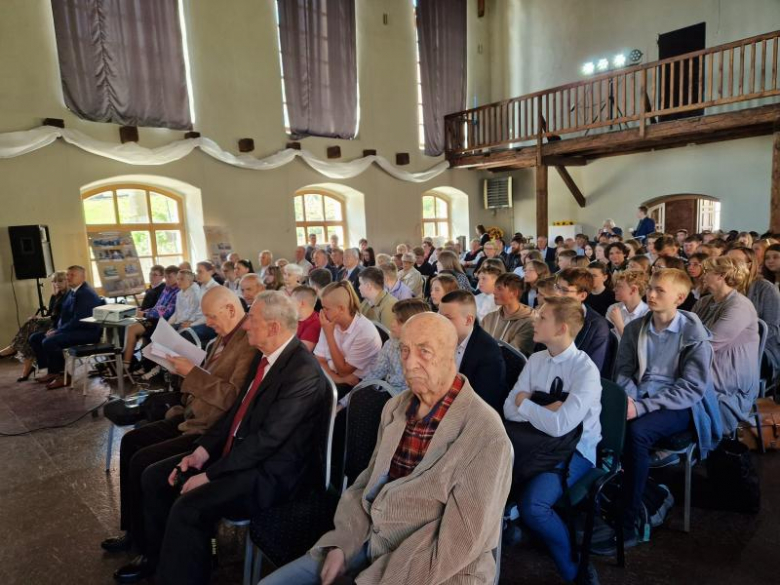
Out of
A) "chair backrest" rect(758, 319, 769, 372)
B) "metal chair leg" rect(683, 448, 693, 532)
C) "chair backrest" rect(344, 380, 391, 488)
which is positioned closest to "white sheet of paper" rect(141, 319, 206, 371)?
"chair backrest" rect(344, 380, 391, 488)

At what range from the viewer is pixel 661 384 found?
255 centimetres

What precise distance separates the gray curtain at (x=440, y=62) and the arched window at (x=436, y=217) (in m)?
1.33

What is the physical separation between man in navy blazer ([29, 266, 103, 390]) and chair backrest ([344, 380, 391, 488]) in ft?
14.7

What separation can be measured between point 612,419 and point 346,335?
1.59 meters

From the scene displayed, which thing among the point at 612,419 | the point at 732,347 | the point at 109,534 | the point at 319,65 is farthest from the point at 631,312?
the point at 319,65

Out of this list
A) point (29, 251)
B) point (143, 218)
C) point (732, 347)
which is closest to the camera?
point (732, 347)

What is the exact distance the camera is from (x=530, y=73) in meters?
13.4

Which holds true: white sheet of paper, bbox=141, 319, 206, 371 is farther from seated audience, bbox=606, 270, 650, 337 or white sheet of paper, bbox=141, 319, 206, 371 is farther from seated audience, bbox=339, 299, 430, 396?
seated audience, bbox=606, 270, 650, 337

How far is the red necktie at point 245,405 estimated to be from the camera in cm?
228

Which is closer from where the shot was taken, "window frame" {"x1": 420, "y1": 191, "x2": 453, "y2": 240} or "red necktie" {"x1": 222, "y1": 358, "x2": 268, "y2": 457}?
"red necktie" {"x1": 222, "y1": 358, "x2": 268, "y2": 457}

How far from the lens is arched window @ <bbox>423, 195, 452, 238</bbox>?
13.5 meters

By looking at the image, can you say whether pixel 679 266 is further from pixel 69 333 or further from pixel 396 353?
pixel 69 333

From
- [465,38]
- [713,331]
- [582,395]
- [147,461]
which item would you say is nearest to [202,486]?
[147,461]

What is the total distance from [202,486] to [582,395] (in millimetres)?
1510
